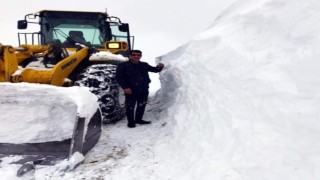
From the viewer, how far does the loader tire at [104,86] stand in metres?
6.38

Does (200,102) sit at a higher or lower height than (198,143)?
higher

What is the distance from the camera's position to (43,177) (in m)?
4.20

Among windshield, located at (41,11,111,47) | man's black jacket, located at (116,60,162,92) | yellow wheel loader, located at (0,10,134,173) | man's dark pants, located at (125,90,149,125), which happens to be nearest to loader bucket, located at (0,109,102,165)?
yellow wheel loader, located at (0,10,134,173)

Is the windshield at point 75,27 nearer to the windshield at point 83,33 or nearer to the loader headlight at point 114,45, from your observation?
the windshield at point 83,33

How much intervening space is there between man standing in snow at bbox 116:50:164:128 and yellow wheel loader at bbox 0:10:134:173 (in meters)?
0.17

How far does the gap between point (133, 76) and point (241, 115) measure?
9.93 ft

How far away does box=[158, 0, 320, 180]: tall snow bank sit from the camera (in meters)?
3.44

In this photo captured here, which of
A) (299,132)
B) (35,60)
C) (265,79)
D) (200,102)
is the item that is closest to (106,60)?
(35,60)

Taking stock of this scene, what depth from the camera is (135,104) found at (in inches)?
277

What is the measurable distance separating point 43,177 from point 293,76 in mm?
2749

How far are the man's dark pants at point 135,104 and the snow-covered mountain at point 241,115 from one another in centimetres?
30

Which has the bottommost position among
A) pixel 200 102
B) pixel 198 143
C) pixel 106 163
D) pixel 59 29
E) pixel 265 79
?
pixel 106 163

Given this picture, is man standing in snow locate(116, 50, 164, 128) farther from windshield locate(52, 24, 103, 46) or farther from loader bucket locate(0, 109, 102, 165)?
windshield locate(52, 24, 103, 46)

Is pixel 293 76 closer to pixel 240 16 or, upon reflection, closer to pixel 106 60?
pixel 240 16
